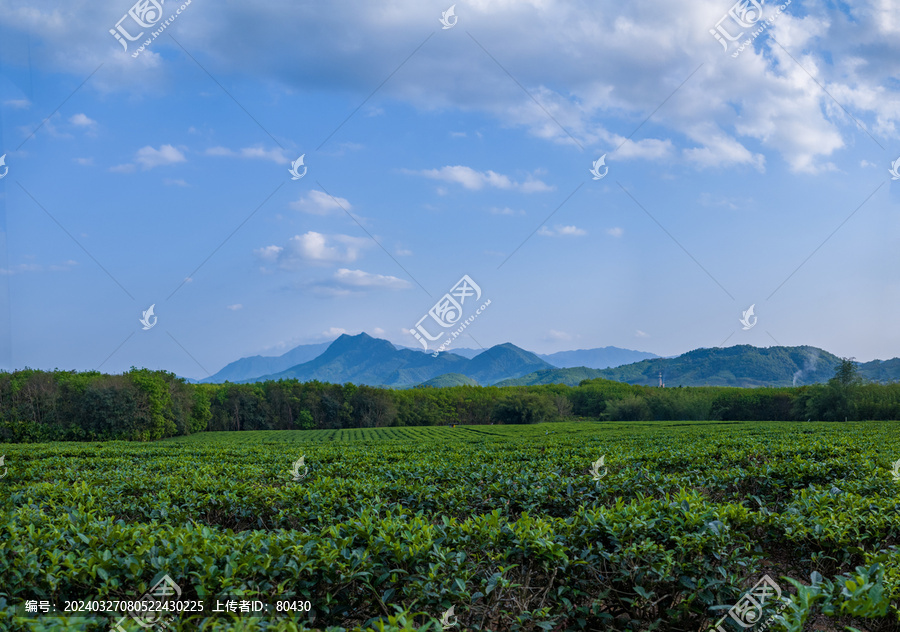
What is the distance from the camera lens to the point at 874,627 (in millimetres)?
3037

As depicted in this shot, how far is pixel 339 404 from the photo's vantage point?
221 ft

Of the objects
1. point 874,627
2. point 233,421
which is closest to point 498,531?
point 874,627

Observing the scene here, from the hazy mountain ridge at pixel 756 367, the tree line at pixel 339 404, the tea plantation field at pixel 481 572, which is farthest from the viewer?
the hazy mountain ridge at pixel 756 367

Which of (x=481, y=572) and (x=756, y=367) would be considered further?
(x=756, y=367)

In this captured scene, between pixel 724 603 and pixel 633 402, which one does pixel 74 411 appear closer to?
pixel 724 603

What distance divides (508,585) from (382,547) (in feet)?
2.63

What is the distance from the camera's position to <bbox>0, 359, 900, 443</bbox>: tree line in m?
42.2

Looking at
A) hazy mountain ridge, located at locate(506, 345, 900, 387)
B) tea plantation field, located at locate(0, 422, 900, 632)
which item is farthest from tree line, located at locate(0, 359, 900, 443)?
hazy mountain ridge, located at locate(506, 345, 900, 387)

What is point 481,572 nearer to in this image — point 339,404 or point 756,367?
point 339,404

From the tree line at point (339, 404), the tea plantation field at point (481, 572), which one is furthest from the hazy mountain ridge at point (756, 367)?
the tea plantation field at point (481, 572)

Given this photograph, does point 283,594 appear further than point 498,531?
No

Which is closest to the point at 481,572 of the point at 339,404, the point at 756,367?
the point at 339,404

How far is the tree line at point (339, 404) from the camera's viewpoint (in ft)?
139

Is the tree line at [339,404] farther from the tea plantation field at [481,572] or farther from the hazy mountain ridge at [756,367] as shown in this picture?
the hazy mountain ridge at [756,367]
